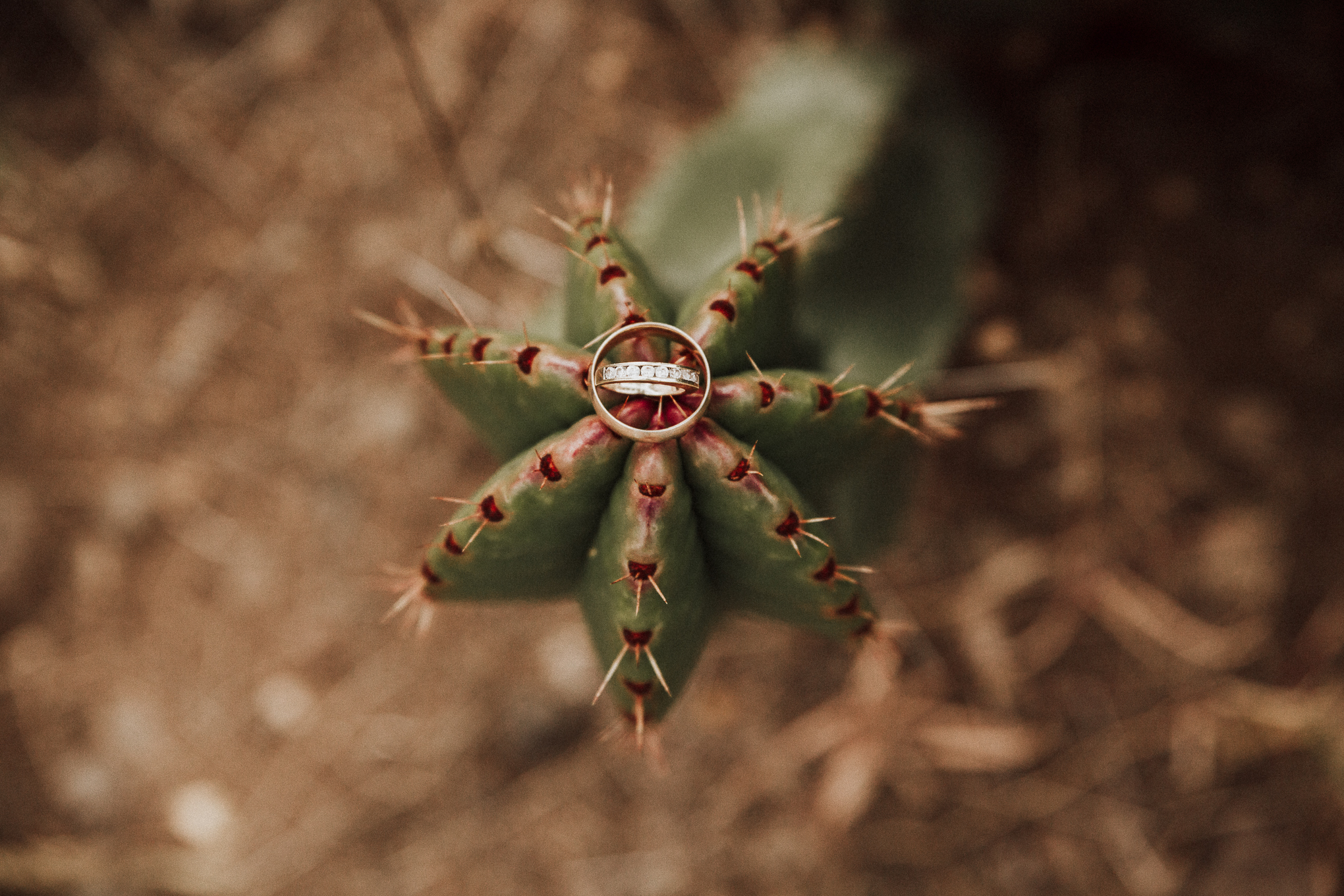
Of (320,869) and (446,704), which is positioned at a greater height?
(446,704)

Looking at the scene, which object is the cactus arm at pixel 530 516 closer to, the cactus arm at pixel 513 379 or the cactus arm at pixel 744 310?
the cactus arm at pixel 513 379

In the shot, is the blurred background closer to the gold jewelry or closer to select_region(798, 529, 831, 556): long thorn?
select_region(798, 529, 831, 556): long thorn

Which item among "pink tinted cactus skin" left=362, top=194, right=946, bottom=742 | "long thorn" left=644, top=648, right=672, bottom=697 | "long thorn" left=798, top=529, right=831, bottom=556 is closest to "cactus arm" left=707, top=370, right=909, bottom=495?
"pink tinted cactus skin" left=362, top=194, right=946, bottom=742

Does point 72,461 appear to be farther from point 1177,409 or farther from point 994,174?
point 1177,409

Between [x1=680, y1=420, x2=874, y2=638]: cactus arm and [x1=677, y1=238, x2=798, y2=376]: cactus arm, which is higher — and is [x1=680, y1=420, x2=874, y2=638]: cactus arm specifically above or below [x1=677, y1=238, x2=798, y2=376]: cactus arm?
below

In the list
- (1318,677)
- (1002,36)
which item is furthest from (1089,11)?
(1318,677)

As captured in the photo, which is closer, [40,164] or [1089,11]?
[1089,11]

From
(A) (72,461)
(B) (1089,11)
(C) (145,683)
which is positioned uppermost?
(B) (1089,11)

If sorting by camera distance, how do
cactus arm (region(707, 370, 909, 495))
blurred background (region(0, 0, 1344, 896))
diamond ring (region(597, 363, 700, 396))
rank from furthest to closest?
1. blurred background (region(0, 0, 1344, 896))
2. cactus arm (region(707, 370, 909, 495))
3. diamond ring (region(597, 363, 700, 396))
